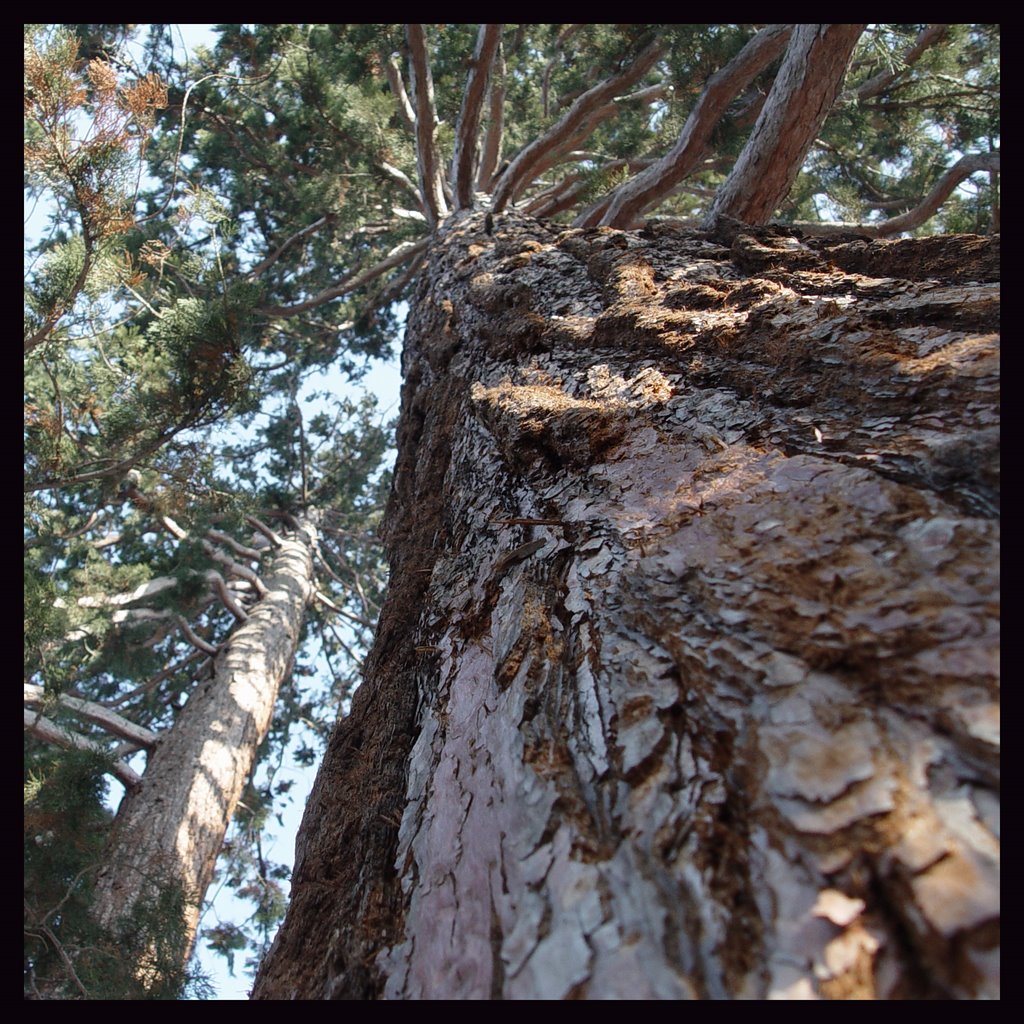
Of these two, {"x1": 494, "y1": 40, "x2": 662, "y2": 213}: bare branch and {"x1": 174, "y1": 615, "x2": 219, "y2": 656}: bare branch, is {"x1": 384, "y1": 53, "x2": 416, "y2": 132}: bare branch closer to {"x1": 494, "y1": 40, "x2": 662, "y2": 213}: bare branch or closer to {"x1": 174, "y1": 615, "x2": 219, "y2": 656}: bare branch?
{"x1": 494, "y1": 40, "x2": 662, "y2": 213}: bare branch

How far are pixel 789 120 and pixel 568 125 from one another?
8.67ft

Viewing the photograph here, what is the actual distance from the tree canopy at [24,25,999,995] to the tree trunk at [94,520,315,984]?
11.0 inches

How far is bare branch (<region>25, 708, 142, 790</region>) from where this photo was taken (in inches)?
172

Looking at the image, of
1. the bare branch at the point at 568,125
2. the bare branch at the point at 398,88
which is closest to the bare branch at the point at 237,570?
the bare branch at the point at 568,125

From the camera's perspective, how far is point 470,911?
2.19 feet

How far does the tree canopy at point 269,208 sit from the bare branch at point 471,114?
0.02 meters

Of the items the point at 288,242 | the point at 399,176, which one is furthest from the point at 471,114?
the point at 288,242

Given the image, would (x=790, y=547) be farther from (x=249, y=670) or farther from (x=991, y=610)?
(x=249, y=670)

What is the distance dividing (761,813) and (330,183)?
6.86 metres

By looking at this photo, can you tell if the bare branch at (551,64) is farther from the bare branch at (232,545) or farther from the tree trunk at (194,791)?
the tree trunk at (194,791)

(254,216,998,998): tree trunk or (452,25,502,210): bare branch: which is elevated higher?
(452,25,502,210): bare branch

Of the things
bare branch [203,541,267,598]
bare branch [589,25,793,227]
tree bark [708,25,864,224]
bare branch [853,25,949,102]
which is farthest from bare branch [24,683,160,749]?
bare branch [853,25,949,102]

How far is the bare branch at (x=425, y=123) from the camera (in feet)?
13.1
